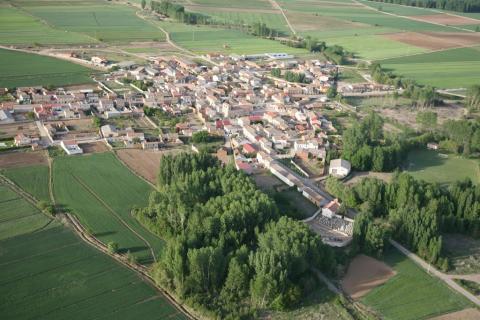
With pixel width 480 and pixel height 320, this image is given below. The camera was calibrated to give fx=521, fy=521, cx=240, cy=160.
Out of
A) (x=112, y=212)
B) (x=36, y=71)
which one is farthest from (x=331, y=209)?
(x=36, y=71)

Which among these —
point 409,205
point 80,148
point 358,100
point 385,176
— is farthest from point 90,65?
point 409,205

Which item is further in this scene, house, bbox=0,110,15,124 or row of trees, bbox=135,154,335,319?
house, bbox=0,110,15,124

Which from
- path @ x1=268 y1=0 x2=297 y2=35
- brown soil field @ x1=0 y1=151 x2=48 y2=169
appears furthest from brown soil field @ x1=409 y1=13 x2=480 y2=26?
brown soil field @ x1=0 y1=151 x2=48 y2=169

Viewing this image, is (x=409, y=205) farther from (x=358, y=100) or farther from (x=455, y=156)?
(x=358, y=100)

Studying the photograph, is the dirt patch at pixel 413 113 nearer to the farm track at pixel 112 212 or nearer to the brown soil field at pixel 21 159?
the farm track at pixel 112 212

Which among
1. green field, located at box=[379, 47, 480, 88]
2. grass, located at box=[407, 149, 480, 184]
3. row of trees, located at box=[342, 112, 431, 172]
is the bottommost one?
grass, located at box=[407, 149, 480, 184]

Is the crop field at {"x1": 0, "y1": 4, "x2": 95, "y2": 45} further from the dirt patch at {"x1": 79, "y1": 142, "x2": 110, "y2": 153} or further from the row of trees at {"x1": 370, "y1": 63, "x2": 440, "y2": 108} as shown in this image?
the row of trees at {"x1": 370, "y1": 63, "x2": 440, "y2": 108}
